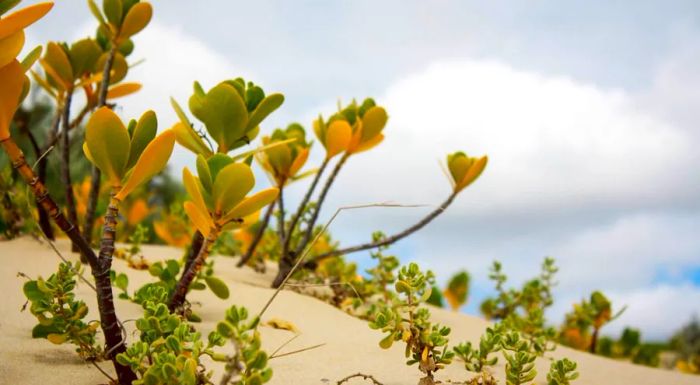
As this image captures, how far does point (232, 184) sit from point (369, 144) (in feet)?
3.62

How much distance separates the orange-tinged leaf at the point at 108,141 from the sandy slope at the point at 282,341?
1.50 feet

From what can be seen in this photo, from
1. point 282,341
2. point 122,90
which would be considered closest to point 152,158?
point 282,341

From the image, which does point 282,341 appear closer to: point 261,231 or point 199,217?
point 199,217

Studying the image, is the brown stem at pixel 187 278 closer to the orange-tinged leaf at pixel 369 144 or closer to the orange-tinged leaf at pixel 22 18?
the orange-tinged leaf at pixel 22 18

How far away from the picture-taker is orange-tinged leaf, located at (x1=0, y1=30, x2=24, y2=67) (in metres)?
1.00

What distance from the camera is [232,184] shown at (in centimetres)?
119

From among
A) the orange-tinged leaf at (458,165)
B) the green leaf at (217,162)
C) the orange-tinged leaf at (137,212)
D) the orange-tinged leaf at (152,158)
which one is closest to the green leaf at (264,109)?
the green leaf at (217,162)

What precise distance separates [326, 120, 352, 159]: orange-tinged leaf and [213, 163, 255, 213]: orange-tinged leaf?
36.1 inches

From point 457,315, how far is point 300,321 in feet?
3.76

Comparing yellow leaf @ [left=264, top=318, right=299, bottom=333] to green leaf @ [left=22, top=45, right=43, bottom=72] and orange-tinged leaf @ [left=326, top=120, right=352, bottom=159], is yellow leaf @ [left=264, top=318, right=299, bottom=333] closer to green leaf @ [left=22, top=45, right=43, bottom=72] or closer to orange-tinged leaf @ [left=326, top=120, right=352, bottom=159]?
orange-tinged leaf @ [left=326, top=120, right=352, bottom=159]

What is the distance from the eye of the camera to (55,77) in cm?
215

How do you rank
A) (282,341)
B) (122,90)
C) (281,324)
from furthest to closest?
1. (122,90)
2. (281,324)
3. (282,341)

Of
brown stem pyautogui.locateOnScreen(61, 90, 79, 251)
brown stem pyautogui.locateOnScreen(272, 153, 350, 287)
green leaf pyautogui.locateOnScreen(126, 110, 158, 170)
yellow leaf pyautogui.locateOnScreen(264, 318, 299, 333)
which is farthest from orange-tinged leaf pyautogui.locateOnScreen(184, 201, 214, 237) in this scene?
brown stem pyautogui.locateOnScreen(61, 90, 79, 251)

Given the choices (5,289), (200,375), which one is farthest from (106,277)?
(5,289)
